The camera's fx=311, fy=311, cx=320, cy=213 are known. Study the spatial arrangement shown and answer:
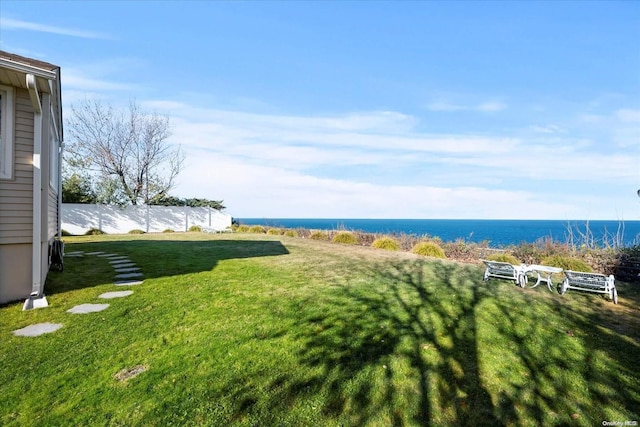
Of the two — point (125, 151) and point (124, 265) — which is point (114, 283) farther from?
point (125, 151)

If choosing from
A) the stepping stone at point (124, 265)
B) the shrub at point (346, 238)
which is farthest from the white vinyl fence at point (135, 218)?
the stepping stone at point (124, 265)

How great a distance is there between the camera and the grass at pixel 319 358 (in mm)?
2520

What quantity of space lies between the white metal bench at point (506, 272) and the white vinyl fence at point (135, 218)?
1728cm

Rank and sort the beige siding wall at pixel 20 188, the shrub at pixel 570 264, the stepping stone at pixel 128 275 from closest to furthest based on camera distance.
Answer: the beige siding wall at pixel 20 188 < the stepping stone at pixel 128 275 < the shrub at pixel 570 264

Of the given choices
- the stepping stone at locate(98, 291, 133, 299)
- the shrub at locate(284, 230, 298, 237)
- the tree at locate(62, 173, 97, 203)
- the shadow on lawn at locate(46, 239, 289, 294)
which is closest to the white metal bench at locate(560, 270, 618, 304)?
the shadow on lawn at locate(46, 239, 289, 294)

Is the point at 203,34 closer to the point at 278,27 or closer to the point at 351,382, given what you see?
the point at 278,27

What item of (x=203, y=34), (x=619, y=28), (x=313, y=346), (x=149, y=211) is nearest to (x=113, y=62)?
(x=203, y=34)

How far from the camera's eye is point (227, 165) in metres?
24.0

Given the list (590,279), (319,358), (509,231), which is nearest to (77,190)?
(319,358)

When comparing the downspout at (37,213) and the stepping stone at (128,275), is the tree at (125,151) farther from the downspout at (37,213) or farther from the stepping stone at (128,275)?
the downspout at (37,213)

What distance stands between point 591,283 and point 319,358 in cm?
635

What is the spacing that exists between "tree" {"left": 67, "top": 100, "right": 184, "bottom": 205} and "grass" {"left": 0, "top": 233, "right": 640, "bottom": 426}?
63.7 ft

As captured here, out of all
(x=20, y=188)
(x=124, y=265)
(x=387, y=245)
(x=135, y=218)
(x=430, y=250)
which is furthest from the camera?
(x=135, y=218)

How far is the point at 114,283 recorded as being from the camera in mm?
6078
